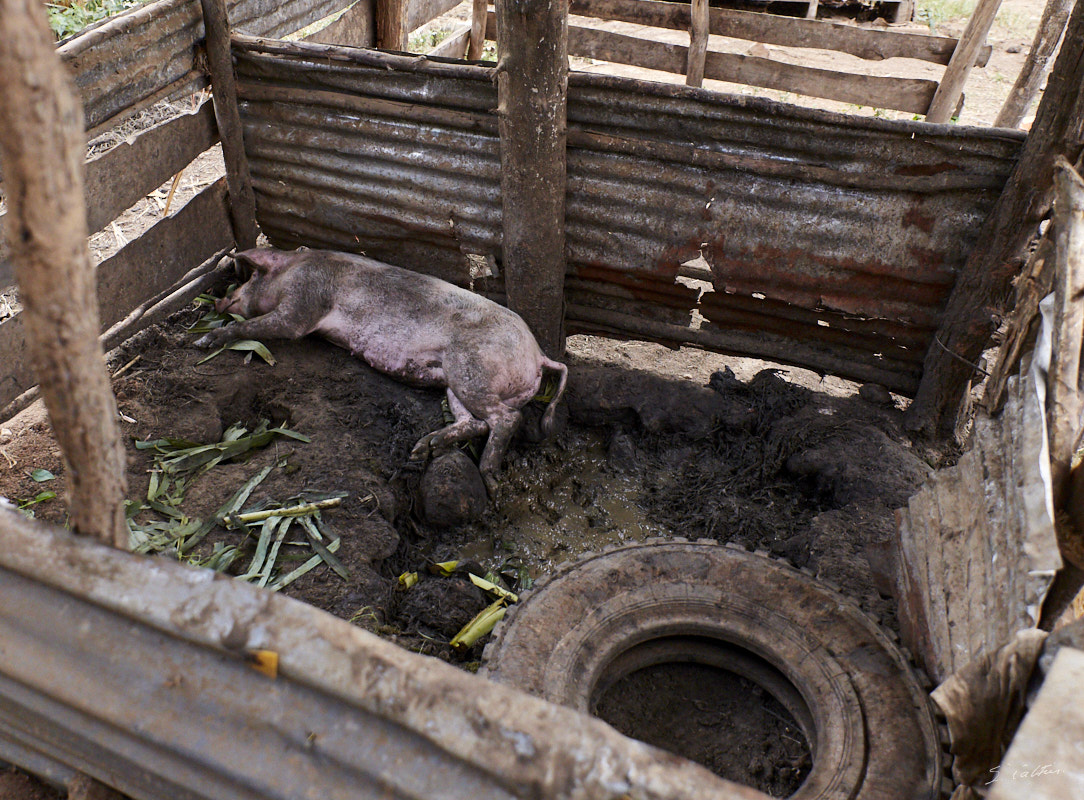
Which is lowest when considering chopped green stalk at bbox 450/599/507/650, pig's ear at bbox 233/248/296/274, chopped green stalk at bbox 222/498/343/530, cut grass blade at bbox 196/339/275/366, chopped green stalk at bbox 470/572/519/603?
chopped green stalk at bbox 470/572/519/603

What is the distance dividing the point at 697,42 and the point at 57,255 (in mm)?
6011

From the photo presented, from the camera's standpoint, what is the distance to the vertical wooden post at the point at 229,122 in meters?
4.62

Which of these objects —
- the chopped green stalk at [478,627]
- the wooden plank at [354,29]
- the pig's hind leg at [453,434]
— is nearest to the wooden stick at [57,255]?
the chopped green stalk at [478,627]

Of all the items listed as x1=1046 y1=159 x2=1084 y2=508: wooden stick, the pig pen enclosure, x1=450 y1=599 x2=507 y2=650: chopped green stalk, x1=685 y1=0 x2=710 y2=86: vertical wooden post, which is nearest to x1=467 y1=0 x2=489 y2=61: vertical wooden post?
x1=685 y1=0 x2=710 y2=86: vertical wooden post

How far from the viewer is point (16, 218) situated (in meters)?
1.32

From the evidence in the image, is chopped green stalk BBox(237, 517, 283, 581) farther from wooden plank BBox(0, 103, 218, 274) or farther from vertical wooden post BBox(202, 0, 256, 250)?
vertical wooden post BBox(202, 0, 256, 250)

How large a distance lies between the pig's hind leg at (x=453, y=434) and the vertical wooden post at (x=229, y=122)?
2.18 metres

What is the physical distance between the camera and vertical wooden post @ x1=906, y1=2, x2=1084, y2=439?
11.2ft

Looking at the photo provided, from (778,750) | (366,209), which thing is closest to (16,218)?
(778,750)

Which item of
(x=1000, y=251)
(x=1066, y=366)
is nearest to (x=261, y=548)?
(x=1066, y=366)

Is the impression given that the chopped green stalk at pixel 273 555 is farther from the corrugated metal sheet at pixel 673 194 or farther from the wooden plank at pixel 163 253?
the corrugated metal sheet at pixel 673 194

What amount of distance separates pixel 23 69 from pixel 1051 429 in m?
2.38

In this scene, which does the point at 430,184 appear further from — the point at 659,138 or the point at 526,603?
the point at 526,603

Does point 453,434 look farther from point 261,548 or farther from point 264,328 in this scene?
point 264,328
